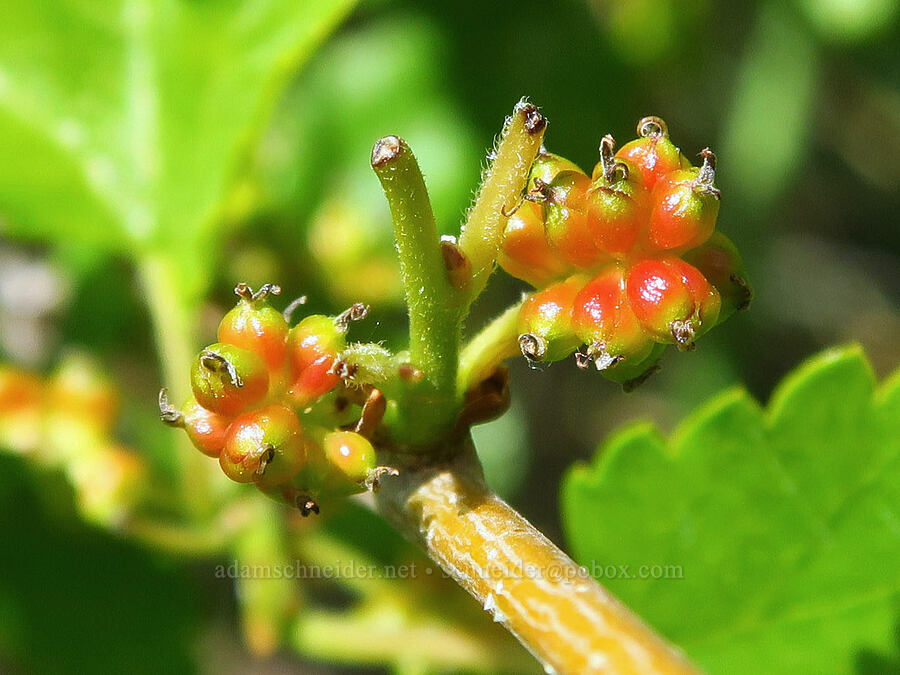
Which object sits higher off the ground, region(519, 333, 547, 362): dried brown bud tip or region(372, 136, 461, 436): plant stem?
region(372, 136, 461, 436): plant stem

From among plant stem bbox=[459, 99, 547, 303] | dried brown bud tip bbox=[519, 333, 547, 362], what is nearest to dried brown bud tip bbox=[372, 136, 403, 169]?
plant stem bbox=[459, 99, 547, 303]

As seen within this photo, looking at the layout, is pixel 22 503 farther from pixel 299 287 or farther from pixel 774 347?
pixel 774 347

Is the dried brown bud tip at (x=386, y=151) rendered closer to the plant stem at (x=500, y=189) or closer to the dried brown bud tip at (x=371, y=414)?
the plant stem at (x=500, y=189)

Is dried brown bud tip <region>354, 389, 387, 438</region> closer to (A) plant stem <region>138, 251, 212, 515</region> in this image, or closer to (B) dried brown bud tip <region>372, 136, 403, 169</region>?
(B) dried brown bud tip <region>372, 136, 403, 169</region>

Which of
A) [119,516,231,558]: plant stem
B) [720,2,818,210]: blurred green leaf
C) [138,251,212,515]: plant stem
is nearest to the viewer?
[119,516,231,558]: plant stem

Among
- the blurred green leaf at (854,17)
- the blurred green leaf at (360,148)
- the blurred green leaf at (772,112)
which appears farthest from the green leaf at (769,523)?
the blurred green leaf at (772,112)

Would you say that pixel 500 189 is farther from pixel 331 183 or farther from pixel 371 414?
pixel 331 183

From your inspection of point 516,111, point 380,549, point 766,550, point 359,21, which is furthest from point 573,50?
point 516,111
